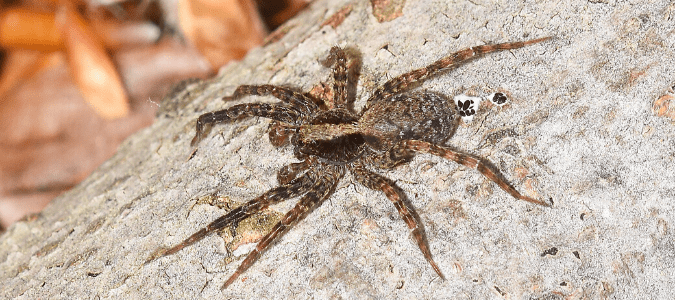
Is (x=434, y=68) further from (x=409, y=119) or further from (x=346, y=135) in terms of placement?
(x=346, y=135)

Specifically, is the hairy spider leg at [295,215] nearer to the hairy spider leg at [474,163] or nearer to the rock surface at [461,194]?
the rock surface at [461,194]

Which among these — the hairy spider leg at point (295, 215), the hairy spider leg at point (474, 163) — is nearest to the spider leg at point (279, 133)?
the hairy spider leg at point (295, 215)

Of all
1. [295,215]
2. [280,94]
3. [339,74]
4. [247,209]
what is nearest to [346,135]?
[339,74]

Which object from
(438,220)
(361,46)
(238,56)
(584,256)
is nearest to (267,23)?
(238,56)

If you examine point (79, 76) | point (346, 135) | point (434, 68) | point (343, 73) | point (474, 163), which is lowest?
point (474, 163)

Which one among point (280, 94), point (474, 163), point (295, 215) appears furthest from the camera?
point (280, 94)

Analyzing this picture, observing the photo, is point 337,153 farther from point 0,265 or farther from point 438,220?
point 0,265
